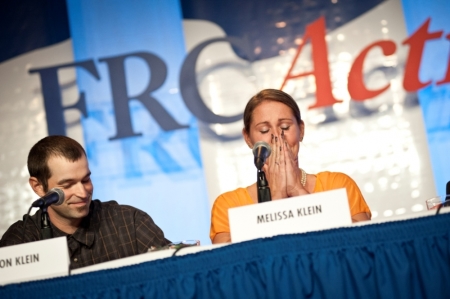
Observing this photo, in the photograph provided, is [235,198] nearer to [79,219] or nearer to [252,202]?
[252,202]

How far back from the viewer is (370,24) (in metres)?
3.62

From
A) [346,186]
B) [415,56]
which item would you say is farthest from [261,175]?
[415,56]

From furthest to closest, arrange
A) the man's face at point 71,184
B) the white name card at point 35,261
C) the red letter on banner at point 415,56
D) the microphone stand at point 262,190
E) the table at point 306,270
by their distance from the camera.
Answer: the red letter on banner at point 415,56 → the man's face at point 71,184 → the microphone stand at point 262,190 → the white name card at point 35,261 → the table at point 306,270

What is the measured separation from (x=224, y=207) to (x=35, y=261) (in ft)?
2.83

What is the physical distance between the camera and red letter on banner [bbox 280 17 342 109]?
3.61m

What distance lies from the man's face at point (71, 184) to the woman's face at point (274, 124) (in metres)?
0.71

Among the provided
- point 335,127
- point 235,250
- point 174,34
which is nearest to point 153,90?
point 174,34

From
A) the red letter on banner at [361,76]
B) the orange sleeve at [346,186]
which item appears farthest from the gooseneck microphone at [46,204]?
the red letter on banner at [361,76]

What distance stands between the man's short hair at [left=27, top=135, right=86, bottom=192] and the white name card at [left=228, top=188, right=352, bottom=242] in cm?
102

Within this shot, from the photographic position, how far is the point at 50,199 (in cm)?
193

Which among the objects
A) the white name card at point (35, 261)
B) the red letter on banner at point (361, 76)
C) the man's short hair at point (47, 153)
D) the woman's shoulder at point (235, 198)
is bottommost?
the white name card at point (35, 261)

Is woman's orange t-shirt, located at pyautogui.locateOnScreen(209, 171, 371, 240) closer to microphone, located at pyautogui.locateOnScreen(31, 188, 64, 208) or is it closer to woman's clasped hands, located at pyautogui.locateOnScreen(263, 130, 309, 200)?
woman's clasped hands, located at pyautogui.locateOnScreen(263, 130, 309, 200)

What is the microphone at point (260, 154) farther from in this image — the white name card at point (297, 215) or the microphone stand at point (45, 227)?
the microphone stand at point (45, 227)

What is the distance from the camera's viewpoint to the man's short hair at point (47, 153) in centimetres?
229
